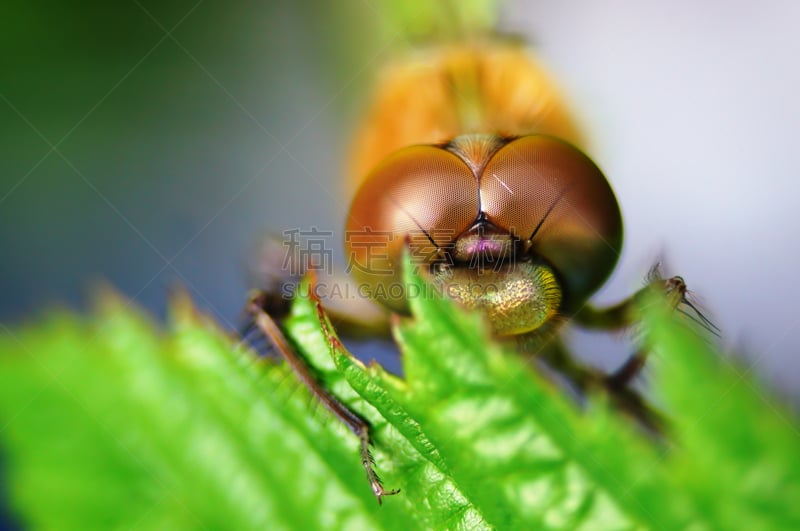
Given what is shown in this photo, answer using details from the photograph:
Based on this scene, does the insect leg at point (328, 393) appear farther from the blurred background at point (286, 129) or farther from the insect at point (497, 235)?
the blurred background at point (286, 129)

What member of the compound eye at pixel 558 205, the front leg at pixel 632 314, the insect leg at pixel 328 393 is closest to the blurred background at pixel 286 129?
the front leg at pixel 632 314

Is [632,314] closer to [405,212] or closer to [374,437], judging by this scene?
[405,212]

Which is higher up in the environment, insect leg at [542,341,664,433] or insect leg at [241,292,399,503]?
insect leg at [241,292,399,503]

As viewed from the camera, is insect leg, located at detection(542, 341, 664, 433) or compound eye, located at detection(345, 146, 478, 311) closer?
compound eye, located at detection(345, 146, 478, 311)

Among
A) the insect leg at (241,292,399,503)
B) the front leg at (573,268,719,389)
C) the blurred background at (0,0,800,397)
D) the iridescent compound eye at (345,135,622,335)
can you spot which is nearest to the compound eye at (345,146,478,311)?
the iridescent compound eye at (345,135,622,335)

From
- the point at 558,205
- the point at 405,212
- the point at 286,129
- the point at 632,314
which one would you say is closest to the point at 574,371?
the point at 632,314

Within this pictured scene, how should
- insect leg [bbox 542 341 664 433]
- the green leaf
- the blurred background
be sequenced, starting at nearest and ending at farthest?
the green leaf
insect leg [bbox 542 341 664 433]
the blurred background

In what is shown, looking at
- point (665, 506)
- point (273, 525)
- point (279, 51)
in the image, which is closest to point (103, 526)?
point (273, 525)

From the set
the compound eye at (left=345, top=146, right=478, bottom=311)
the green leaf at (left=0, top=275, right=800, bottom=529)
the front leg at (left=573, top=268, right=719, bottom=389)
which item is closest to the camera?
the green leaf at (left=0, top=275, right=800, bottom=529)

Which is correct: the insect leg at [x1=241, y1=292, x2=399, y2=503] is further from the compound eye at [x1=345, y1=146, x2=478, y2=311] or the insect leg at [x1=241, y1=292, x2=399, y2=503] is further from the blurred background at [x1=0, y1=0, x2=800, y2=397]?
the blurred background at [x1=0, y1=0, x2=800, y2=397]
